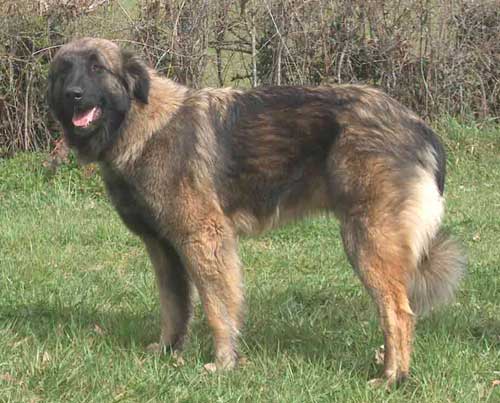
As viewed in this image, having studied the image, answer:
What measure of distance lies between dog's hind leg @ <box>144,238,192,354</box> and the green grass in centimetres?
13

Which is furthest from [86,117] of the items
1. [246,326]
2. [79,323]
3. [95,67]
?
[246,326]

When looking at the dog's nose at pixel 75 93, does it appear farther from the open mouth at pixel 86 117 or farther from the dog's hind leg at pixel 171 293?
the dog's hind leg at pixel 171 293

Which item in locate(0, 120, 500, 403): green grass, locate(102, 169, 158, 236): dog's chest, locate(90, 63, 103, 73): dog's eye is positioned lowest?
locate(0, 120, 500, 403): green grass

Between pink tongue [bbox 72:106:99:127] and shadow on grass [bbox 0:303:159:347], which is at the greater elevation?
pink tongue [bbox 72:106:99:127]

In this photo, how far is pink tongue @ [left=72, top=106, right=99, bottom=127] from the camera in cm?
475

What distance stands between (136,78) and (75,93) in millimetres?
401

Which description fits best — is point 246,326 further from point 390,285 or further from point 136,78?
point 136,78

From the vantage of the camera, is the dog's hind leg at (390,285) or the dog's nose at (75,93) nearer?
the dog's hind leg at (390,285)

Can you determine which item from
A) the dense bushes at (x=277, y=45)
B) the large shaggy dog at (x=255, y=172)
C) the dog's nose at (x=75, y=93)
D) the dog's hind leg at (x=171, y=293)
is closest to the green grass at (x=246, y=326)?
the dog's hind leg at (x=171, y=293)

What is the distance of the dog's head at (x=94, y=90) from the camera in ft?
15.5

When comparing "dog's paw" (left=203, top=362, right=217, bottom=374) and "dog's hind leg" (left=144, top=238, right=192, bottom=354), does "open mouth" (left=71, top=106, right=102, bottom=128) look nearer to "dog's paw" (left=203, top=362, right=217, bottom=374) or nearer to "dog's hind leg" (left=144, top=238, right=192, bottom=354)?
"dog's hind leg" (left=144, top=238, right=192, bottom=354)

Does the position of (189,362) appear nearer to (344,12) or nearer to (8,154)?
(8,154)

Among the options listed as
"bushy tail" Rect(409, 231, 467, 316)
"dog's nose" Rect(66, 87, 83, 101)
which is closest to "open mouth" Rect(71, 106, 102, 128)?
"dog's nose" Rect(66, 87, 83, 101)

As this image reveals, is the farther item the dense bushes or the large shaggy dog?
the dense bushes
